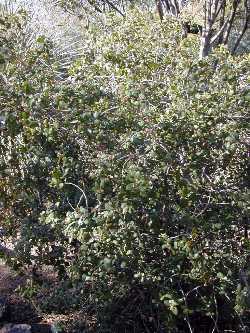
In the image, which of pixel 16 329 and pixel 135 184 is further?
pixel 16 329

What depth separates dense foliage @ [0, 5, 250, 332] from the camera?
343 centimetres

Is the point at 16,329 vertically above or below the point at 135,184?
below

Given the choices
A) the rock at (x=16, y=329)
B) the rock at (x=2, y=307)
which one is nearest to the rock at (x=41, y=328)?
the rock at (x=16, y=329)

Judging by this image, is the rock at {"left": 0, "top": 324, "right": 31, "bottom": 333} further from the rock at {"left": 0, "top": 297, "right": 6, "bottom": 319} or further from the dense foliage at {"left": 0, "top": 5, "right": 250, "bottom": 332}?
the dense foliage at {"left": 0, "top": 5, "right": 250, "bottom": 332}

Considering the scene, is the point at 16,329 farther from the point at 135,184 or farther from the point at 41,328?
the point at 135,184

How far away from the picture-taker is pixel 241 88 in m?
3.88

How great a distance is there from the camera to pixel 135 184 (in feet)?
10.5

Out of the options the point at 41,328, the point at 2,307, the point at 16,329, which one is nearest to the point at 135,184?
the point at 16,329

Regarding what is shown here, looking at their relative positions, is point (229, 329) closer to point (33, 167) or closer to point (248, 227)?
point (248, 227)

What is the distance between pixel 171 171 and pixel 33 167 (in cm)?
99

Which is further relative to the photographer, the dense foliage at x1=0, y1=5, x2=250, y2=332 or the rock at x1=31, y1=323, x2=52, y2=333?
the rock at x1=31, y1=323, x2=52, y2=333

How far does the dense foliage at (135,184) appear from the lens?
3.43 m

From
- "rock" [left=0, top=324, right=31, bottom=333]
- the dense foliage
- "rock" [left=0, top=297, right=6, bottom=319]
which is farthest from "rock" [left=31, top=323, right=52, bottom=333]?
the dense foliage

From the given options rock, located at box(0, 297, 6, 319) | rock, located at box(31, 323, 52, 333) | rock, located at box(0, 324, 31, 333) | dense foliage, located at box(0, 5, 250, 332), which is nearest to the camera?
dense foliage, located at box(0, 5, 250, 332)
